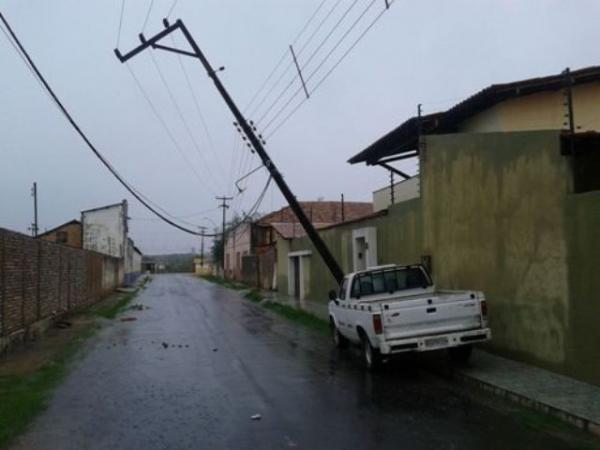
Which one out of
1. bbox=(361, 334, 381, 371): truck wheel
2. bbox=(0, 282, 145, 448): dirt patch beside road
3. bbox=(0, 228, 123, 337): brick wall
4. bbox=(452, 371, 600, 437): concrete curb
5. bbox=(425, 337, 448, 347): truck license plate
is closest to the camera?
bbox=(452, 371, 600, 437): concrete curb

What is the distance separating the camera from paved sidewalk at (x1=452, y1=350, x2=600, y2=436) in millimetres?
7781

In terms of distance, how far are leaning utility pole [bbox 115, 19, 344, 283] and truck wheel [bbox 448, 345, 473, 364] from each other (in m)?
8.01

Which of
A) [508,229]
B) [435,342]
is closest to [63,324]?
[435,342]

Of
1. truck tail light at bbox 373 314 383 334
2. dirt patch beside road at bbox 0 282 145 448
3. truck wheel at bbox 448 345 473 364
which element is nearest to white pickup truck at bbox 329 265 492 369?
truck tail light at bbox 373 314 383 334

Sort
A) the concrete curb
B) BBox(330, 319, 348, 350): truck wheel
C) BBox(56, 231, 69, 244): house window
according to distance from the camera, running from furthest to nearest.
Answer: BBox(56, 231, 69, 244): house window → BBox(330, 319, 348, 350): truck wheel → the concrete curb

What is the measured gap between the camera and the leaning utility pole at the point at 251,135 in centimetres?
2031

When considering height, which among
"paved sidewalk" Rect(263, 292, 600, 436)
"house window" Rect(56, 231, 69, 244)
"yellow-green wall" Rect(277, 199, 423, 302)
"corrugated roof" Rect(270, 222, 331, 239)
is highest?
"house window" Rect(56, 231, 69, 244)

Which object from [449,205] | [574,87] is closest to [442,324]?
[449,205]

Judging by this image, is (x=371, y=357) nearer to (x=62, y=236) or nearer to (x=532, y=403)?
(x=532, y=403)

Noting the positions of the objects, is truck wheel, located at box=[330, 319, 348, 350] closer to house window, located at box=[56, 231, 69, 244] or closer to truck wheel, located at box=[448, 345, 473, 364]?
truck wheel, located at box=[448, 345, 473, 364]

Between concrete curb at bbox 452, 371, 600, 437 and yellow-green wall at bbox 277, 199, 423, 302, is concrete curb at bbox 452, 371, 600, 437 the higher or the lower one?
the lower one

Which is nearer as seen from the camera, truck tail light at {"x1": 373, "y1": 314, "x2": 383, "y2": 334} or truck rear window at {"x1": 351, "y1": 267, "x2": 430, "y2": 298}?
truck tail light at {"x1": 373, "y1": 314, "x2": 383, "y2": 334}

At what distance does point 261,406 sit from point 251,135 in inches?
508

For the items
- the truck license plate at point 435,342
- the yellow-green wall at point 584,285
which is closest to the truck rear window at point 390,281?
the truck license plate at point 435,342
